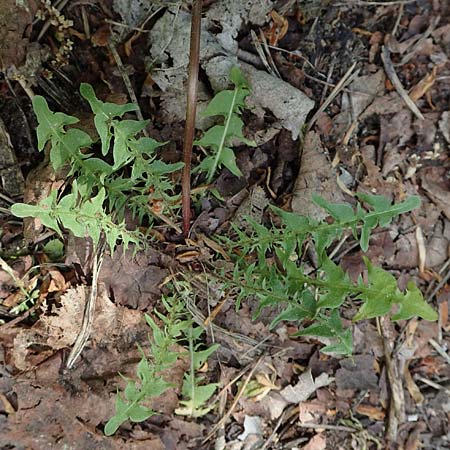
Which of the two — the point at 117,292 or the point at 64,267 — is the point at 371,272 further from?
the point at 64,267

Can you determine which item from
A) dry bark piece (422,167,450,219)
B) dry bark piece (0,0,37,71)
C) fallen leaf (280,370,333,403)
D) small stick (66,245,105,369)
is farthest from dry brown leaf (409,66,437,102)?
dry bark piece (0,0,37,71)

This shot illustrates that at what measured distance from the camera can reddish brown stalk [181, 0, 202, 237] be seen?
1.70 m

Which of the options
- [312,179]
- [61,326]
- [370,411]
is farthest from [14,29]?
[370,411]

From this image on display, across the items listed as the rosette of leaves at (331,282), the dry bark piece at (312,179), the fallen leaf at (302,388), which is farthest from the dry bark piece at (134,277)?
the fallen leaf at (302,388)

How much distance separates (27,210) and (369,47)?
180 cm

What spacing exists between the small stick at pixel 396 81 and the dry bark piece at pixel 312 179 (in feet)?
1.71

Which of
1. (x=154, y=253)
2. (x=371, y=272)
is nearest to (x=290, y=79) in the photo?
(x=154, y=253)

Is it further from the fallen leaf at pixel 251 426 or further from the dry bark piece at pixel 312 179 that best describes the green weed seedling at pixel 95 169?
the fallen leaf at pixel 251 426

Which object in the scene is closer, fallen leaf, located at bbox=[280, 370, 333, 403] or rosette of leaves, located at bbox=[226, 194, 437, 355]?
rosette of leaves, located at bbox=[226, 194, 437, 355]

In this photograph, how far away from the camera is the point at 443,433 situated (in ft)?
8.60

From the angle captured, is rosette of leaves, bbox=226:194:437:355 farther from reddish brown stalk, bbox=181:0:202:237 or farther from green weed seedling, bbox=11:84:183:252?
green weed seedling, bbox=11:84:183:252

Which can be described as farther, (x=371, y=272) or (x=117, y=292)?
(x=117, y=292)

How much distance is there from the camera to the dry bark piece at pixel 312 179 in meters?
2.32

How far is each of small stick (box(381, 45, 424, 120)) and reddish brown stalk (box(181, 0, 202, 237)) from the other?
1.16 metres
